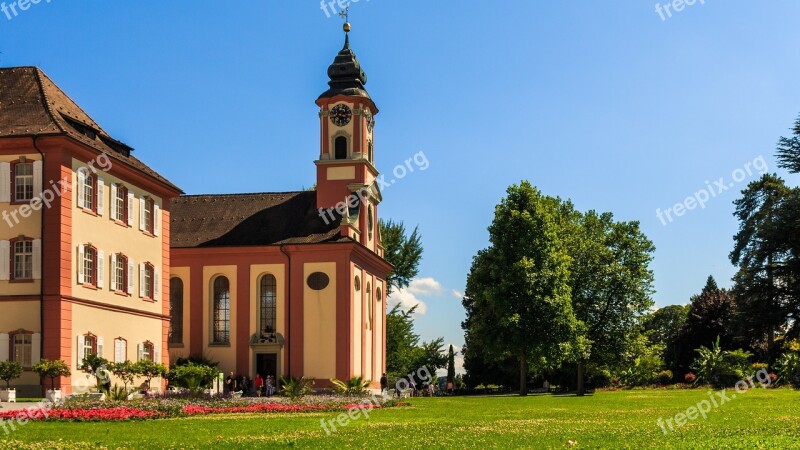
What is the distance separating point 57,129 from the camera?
3762cm

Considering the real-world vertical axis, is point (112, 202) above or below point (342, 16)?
below

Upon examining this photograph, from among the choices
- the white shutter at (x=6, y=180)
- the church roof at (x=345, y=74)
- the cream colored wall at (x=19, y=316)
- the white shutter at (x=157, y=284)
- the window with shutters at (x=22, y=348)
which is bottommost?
the window with shutters at (x=22, y=348)

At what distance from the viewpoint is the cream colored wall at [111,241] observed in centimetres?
3872

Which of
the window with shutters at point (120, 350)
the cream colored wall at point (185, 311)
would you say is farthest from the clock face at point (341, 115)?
the window with shutters at point (120, 350)

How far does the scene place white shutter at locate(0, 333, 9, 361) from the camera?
37000mm

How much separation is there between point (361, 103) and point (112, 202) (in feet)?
69.4

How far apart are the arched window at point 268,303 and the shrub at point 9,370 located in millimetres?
22031

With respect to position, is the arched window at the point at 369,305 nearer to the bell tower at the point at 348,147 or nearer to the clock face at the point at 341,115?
the bell tower at the point at 348,147

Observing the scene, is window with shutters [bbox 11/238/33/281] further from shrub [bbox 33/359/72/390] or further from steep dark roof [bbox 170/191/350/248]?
steep dark roof [bbox 170/191/350/248]

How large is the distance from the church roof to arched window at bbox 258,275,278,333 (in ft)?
37.8

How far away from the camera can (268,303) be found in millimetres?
56562

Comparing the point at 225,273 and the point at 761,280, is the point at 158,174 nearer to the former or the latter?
the point at 225,273

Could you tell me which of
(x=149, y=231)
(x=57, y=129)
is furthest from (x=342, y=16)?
(x=57, y=129)

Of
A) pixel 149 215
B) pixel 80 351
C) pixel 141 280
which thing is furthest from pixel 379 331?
pixel 80 351
